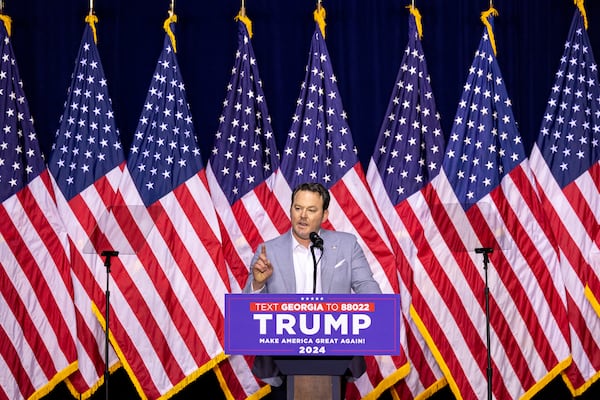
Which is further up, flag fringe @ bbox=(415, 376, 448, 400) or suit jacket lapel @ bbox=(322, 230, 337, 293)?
suit jacket lapel @ bbox=(322, 230, 337, 293)

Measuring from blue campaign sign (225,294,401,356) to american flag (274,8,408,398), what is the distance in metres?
2.26

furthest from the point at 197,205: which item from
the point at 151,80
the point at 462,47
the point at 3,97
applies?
the point at 462,47

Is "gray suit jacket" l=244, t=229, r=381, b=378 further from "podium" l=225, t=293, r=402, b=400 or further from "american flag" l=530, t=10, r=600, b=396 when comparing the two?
"american flag" l=530, t=10, r=600, b=396

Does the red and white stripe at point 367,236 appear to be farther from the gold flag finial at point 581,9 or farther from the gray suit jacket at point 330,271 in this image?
the gold flag finial at point 581,9

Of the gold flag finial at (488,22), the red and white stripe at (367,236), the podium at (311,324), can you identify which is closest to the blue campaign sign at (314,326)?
the podium at (311,324)

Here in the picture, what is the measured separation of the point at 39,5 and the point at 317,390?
162 inches

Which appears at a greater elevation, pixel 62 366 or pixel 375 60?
pixel 375 60

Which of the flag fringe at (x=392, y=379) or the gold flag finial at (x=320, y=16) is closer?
the flag fringe at (x=392, y=379)

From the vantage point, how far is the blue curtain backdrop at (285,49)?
Answer: 650cm

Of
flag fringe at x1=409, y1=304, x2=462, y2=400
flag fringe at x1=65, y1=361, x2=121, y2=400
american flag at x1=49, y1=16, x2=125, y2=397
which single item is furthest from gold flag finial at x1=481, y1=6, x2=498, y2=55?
flag fringe at x1=65, y1=361, x2=121, y2=400

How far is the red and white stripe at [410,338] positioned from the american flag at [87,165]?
2.02m

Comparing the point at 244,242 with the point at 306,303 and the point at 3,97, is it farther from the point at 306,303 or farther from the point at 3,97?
the point at 306,303

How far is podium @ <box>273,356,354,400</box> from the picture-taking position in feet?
12.6

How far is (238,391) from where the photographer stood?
19.9ft
